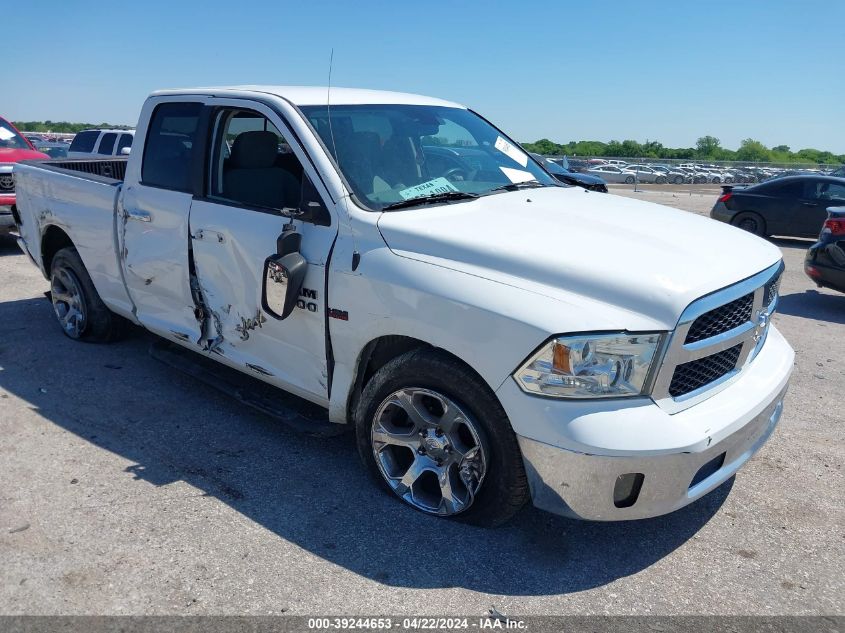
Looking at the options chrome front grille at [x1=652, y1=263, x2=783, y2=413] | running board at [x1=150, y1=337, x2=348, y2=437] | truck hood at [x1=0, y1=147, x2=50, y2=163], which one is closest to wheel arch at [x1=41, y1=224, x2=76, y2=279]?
running board at [x1=150, y1=337, x2=348, y2=437]

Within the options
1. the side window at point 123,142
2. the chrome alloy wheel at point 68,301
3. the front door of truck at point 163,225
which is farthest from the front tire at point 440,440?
the side window at point 123,142

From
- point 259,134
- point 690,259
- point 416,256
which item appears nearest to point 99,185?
point 259,134

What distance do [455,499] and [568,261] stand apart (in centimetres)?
122

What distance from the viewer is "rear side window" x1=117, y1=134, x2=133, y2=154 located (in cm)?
1474

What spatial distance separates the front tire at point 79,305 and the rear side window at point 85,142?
448 inches

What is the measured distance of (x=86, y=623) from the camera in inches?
106

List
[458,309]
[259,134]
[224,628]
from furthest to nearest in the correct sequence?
[259,134] < [458,309] < [224,628]

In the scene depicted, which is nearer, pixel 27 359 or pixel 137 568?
pixel 137 568

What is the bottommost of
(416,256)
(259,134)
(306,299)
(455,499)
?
(455,499)

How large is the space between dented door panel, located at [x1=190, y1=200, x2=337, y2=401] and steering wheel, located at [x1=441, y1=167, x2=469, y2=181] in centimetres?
87

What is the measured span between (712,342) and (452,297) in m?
1.12

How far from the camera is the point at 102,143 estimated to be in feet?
50.8

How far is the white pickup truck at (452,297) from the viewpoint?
9.10 feet

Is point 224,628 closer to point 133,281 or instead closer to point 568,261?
point 568,261
